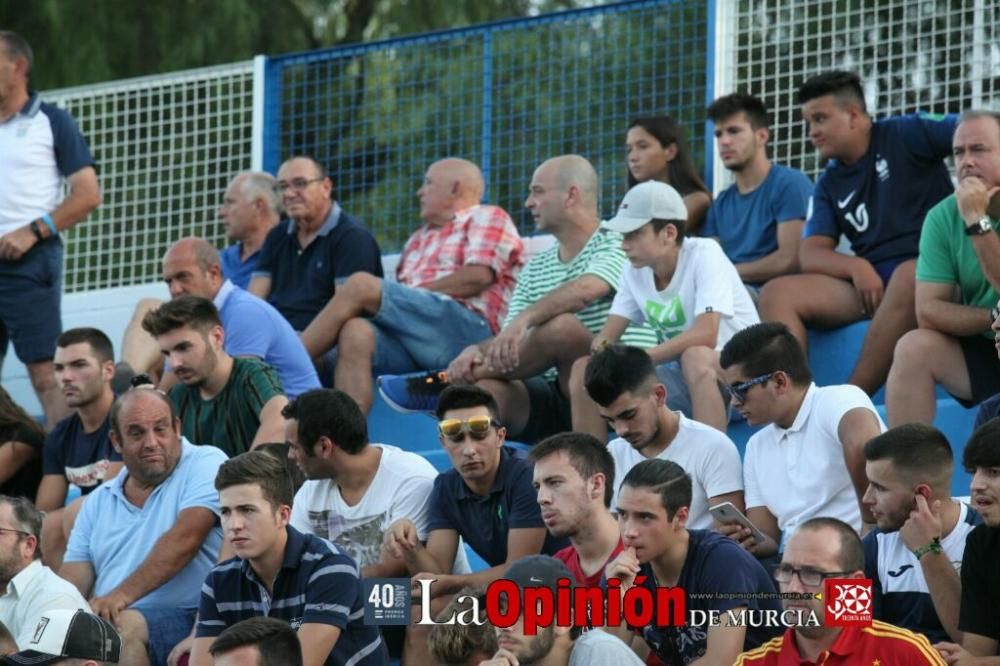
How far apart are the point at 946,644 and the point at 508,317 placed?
3607mm

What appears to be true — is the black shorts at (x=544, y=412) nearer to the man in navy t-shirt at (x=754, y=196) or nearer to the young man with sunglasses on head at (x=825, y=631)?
the man in navy t-shirt at (x=754, y=196)

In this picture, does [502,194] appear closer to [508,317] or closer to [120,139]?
[508,317]

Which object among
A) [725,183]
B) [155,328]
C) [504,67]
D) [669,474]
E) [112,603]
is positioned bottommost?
[112,603]

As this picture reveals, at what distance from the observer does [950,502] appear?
5.56 meters

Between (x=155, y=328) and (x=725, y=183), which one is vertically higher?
(x=725, y=183)

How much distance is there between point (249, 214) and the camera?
32.4 feet

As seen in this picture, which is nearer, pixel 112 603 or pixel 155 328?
pixel 112 603

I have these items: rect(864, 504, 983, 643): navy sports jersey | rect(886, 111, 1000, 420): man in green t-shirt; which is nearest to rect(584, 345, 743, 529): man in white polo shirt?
rect(886, 111, 1000, 420): man in green t-shirt

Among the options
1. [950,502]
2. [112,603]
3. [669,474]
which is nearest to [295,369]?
[112,603]

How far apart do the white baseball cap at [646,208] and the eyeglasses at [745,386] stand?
1.31 metres

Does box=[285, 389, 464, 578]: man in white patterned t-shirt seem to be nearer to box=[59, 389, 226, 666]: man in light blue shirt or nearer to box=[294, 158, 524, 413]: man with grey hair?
box=[59, 389, 226, 666]: man in light blue shirt

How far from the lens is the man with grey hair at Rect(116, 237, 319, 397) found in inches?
321

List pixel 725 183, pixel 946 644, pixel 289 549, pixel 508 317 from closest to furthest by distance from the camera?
pixel 946 644, pixel 289 549, pixel 508 317, pixel 725 183

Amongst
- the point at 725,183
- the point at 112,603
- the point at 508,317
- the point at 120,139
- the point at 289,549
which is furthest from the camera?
the point at 120,139
